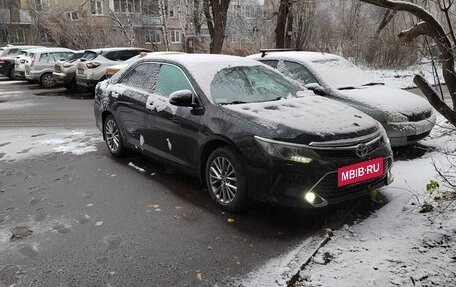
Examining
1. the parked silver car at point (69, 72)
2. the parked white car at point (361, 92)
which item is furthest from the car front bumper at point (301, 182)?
the parked silver car at point (69, 72)

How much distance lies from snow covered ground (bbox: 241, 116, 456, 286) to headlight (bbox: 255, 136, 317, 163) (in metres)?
0.74

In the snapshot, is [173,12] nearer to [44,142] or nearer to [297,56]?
[44,142]

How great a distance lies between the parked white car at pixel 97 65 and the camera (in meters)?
14.5

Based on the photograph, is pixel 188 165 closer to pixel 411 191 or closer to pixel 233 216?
pixel 233 216

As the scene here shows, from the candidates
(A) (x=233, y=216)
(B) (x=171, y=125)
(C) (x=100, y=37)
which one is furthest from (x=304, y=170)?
(C) (x=100, y=37)

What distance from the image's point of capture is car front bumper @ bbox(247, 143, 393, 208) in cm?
390

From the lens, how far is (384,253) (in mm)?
3520

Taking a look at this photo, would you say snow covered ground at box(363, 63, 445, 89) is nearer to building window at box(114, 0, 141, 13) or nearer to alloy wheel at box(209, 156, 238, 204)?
alloy wheel at box(209, 156, 238, 204)

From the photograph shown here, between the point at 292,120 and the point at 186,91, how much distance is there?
1327 millimetres

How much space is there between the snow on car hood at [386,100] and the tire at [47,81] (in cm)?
1529

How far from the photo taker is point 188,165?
4973 millimetres

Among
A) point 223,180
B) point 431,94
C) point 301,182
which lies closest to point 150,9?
point 223,180

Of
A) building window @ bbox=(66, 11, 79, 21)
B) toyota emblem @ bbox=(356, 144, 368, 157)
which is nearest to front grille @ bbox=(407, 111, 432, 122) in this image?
toyota emblem @ bbox=(356, 144, 368, 157)

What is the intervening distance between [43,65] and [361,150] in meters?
17.3
